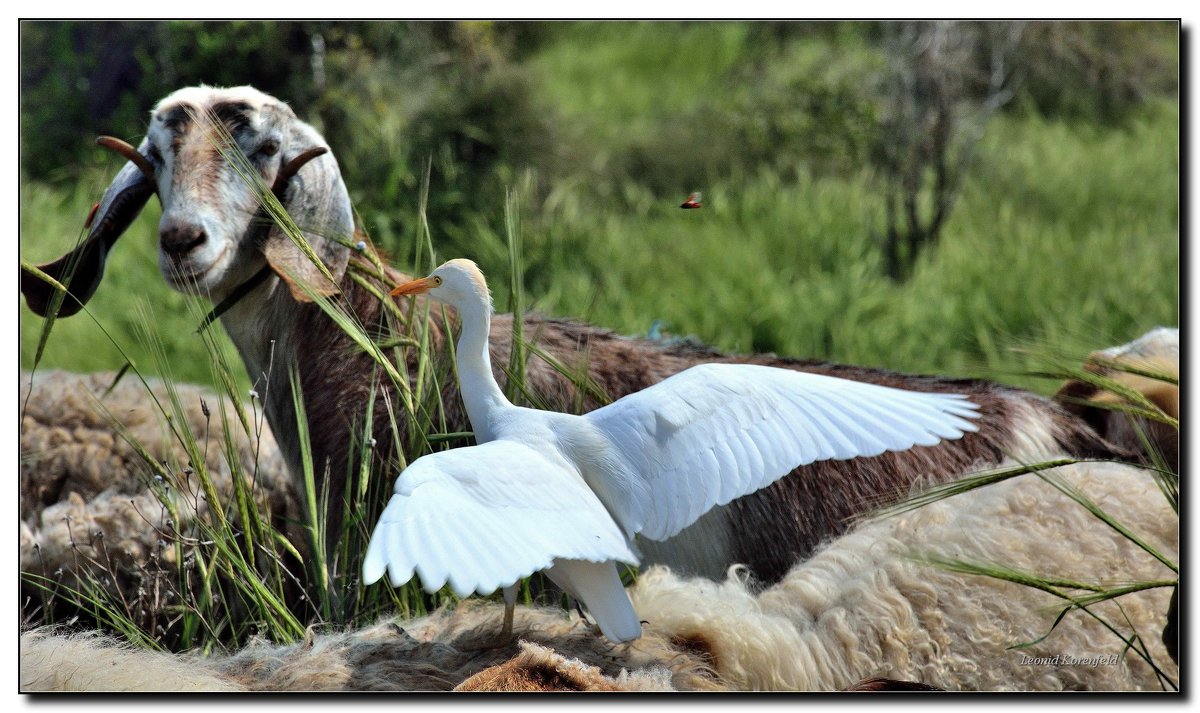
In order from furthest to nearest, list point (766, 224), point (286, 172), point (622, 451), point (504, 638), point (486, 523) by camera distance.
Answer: point (766, 224), point (286, 172), point (504, 638), point (622, 451), point (486, 523)

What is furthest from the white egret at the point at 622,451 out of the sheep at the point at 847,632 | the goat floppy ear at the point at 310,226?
the goat floppy ear at the point at 310,226

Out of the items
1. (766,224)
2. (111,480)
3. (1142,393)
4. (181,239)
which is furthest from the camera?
(766,224)

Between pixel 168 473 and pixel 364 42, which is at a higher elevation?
pixel 364 42

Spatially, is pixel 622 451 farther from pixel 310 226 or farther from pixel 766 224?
pixel 766 224

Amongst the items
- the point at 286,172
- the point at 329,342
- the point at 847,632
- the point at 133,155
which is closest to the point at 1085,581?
the point at 847,632

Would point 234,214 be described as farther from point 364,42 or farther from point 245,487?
point 364,42

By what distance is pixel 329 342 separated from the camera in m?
2.31

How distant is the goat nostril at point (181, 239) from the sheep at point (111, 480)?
1.18ft

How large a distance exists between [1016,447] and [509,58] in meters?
2.48

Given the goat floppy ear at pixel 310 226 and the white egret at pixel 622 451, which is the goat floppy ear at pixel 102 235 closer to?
the goat floppy ear at pixel 310 226

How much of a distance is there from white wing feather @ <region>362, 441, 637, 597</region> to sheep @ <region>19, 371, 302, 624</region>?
79cm

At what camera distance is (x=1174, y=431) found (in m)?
2.54

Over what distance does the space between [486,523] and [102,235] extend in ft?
3.53

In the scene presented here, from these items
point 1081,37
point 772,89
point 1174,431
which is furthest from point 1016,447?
point 772,89
